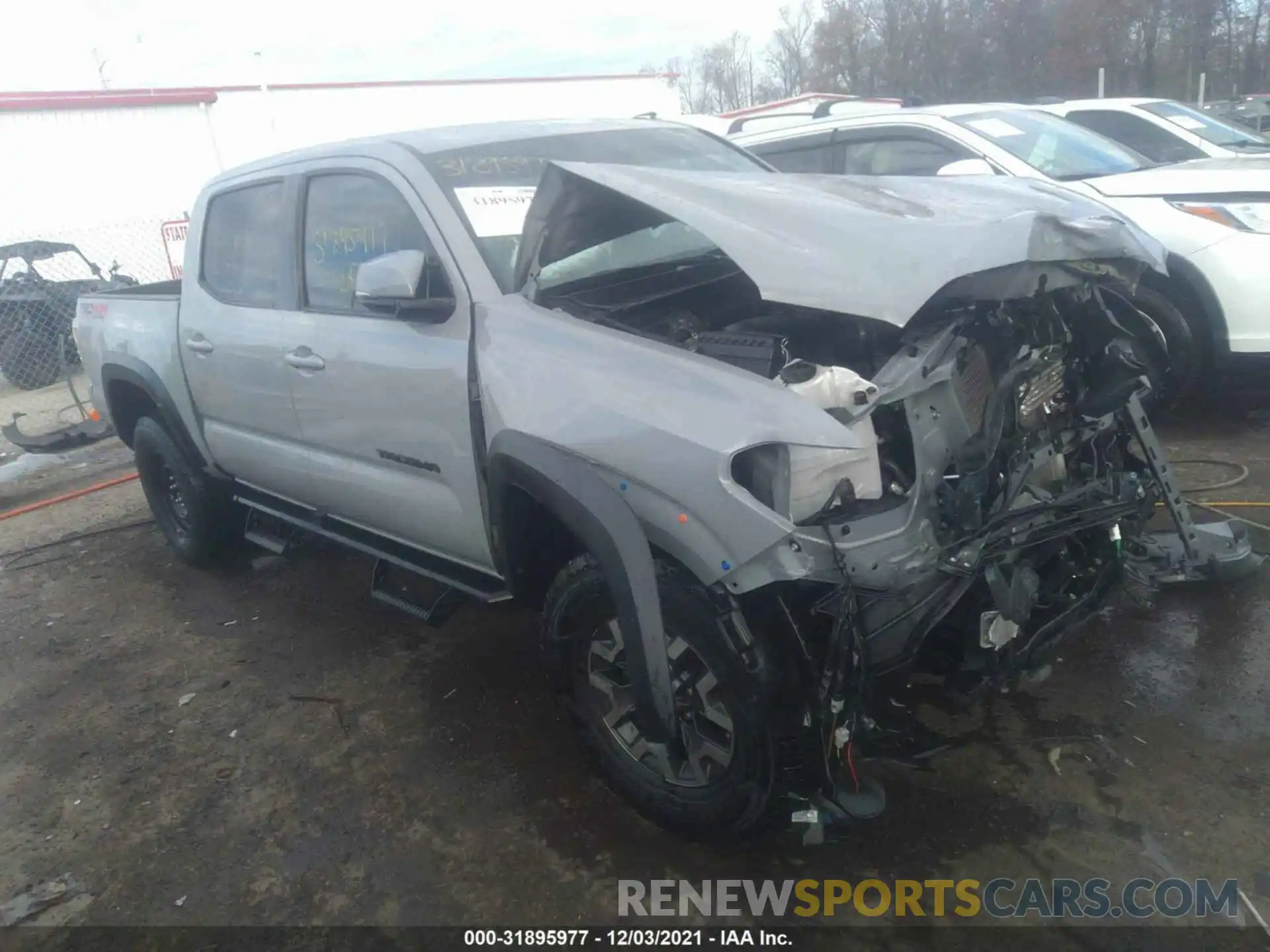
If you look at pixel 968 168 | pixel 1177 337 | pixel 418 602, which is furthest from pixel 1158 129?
pixel 418 602

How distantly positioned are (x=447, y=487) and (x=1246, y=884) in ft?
8.00

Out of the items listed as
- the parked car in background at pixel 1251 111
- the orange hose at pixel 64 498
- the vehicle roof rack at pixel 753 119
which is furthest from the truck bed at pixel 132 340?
the parked car in background at pixel 1251 111

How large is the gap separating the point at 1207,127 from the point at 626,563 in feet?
25.3

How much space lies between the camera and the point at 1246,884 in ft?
7.77

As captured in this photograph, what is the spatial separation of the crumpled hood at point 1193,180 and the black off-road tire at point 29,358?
37.3 ft

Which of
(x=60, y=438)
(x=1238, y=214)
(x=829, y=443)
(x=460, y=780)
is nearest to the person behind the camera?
(x=829, y=443)

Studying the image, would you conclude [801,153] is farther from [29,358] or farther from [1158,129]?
[29,358]

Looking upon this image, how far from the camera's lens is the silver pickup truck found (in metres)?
2.36

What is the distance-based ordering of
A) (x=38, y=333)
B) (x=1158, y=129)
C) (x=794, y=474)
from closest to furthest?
(x=794, y=474) < (x=1158, y=129) < (x=38, y=333)

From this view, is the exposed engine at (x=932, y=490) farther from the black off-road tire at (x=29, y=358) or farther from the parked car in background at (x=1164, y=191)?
the black off-road tire at (x=29, y=358)

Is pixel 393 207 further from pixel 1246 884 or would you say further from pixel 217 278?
pixel 1246 884

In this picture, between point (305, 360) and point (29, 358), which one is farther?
point (29, 358)

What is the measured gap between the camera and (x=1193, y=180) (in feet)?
17.4

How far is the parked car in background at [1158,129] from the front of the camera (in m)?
7.34
